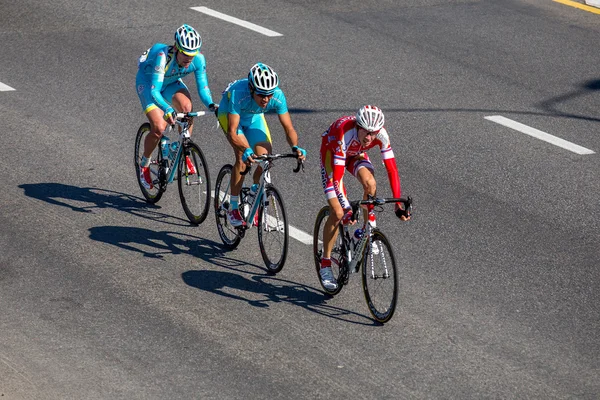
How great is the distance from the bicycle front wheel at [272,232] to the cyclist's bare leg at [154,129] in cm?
187

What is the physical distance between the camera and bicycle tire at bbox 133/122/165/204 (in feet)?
38.4

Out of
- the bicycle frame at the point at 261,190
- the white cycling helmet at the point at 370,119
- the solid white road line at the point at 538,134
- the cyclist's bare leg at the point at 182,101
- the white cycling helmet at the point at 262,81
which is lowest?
the bicycle frame at the point at 261,190

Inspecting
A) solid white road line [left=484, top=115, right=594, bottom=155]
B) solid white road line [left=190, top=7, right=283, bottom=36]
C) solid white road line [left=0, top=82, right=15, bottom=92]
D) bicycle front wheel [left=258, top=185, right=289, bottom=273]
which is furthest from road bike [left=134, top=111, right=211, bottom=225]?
solid white road line [left=190, top=7, right=283, bottom=36]

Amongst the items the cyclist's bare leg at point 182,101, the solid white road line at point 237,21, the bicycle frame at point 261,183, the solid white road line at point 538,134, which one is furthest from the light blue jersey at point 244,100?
the solid white road line at point 237,21

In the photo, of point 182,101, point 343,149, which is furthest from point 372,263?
point 182,101

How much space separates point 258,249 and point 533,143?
463 centimetres

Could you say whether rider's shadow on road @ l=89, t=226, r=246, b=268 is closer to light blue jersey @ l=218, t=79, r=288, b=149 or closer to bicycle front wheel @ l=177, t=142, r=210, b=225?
bicycle front wheel @ l=177, t=142, r=210, b=225

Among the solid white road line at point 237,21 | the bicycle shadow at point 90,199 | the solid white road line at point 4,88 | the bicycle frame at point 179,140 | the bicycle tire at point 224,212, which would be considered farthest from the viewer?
the solid white road line at point 237,21

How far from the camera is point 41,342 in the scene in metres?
8.75

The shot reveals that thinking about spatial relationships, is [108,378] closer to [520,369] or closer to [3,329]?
[3,329]

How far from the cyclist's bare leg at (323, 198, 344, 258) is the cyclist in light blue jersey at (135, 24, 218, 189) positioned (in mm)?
2134

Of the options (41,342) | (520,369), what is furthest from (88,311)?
(520,369)

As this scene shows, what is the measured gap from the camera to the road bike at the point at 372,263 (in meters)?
8.92

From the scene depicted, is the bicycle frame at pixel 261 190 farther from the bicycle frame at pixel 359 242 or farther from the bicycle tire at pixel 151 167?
the bicycle tire at pixel 151 167
